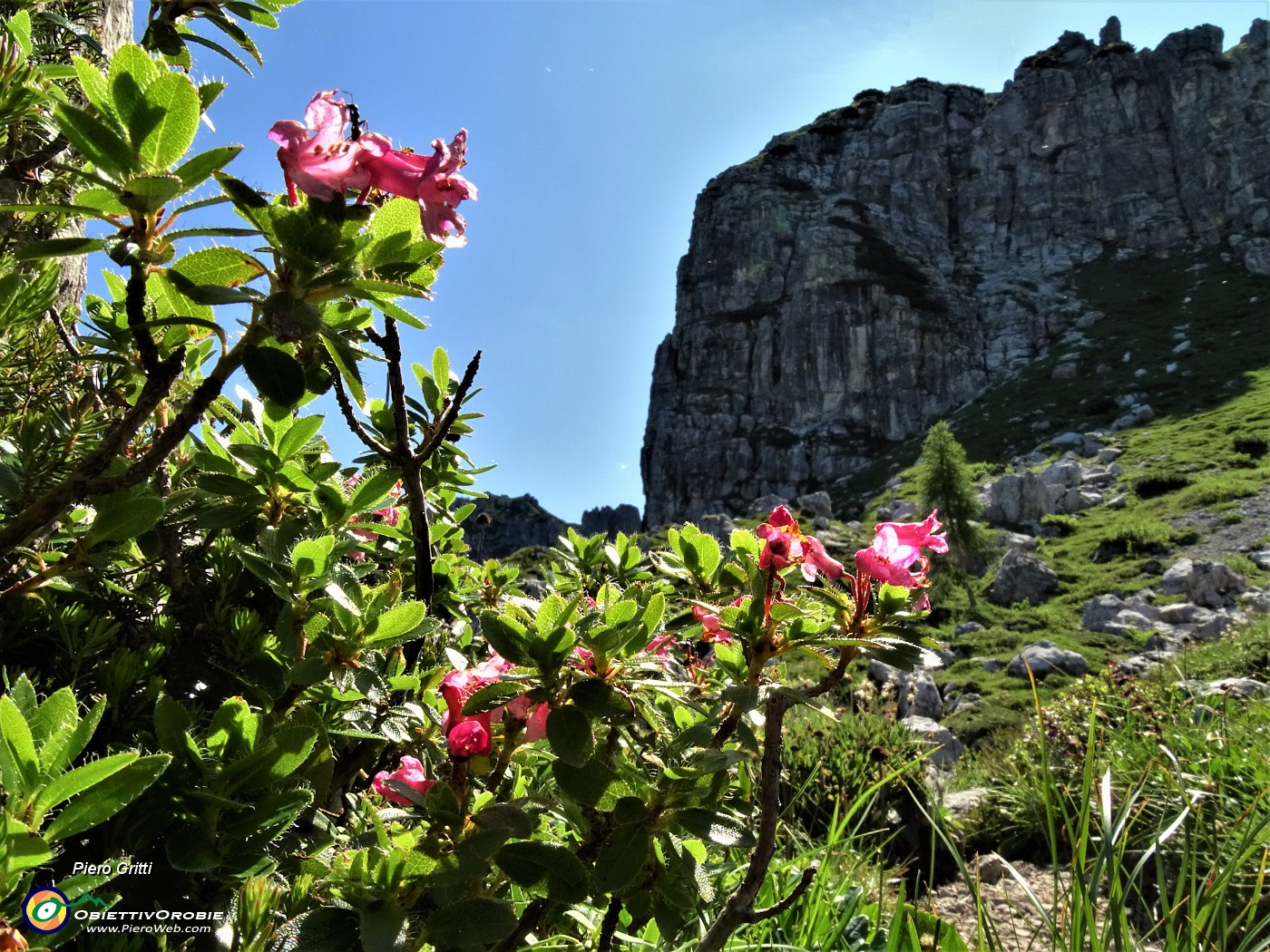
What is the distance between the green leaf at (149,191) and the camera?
2.25 feet

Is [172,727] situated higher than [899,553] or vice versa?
[899,553]

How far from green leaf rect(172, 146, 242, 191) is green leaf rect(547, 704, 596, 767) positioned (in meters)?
0.70

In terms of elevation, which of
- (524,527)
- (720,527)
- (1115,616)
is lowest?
(1115,616)

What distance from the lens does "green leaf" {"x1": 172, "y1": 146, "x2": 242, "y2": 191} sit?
0.69m

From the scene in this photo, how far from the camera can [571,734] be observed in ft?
2.88

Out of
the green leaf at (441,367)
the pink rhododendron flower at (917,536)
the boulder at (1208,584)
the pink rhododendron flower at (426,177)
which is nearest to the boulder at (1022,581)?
the boulder at (1208,584)

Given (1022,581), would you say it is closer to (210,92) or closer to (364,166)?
(364,166)

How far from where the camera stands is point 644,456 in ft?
206

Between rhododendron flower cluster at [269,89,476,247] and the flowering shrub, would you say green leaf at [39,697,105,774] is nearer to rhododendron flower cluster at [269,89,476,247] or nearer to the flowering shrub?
the flowering shrub

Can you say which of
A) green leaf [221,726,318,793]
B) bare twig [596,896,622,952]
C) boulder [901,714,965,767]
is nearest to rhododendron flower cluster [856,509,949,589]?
bare twig [596,896,622,952]

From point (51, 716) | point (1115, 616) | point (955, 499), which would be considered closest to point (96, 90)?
point (51, 716)

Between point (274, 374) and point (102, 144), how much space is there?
259 mm

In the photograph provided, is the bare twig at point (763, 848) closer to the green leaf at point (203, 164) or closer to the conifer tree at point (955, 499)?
the green leaf at point (203, 164)

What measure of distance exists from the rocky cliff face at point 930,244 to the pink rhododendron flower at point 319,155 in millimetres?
53339
